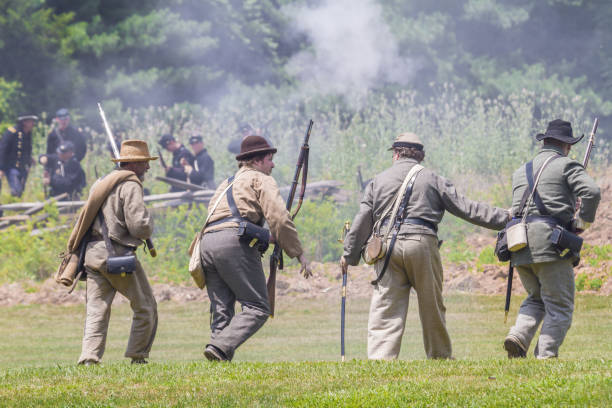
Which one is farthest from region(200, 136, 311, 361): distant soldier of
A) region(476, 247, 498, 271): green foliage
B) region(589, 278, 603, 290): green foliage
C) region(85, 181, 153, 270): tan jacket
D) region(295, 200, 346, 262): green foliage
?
region(295, 200, 346, 262): green foliage

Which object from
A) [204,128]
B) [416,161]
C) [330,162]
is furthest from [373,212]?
[204,128]

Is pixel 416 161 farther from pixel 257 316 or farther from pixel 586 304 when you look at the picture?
pixel 586 304

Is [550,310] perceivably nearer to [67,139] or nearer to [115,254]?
[115,254]

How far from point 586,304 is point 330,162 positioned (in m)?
9.12

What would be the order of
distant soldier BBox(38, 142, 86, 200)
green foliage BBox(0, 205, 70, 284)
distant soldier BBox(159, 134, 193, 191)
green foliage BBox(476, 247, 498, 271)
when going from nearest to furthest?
green foliage BBox(476, 247, 498, 271)
green foliage BBox(0, 205, 70, 284)
distant soldier BBox(38, 142, 86, 200)
distant soldier BBox(159, 134, 193, 191)

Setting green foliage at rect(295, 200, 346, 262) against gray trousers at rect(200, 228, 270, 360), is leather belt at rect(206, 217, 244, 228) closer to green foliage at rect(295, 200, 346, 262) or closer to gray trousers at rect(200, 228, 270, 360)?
gray trousers at rect(200, 228, 270, 360)

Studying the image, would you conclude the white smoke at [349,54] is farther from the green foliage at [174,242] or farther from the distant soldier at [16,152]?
the green foliage at [174,242]

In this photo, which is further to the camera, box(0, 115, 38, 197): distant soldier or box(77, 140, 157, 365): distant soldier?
box(0, 115, 38, 197): distant soldier

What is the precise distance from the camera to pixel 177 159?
20.8 m

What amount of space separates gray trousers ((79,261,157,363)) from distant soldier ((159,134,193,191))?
12.0 meters

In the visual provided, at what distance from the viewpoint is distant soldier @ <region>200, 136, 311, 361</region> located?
793 cm

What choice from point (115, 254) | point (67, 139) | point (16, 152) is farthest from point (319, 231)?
point (115, 254)

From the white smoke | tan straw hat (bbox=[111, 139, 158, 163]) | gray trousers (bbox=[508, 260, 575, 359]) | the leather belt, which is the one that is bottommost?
gray trousers (bbox=[508, 260, 575, 359])

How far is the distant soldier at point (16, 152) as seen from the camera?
21562mm
